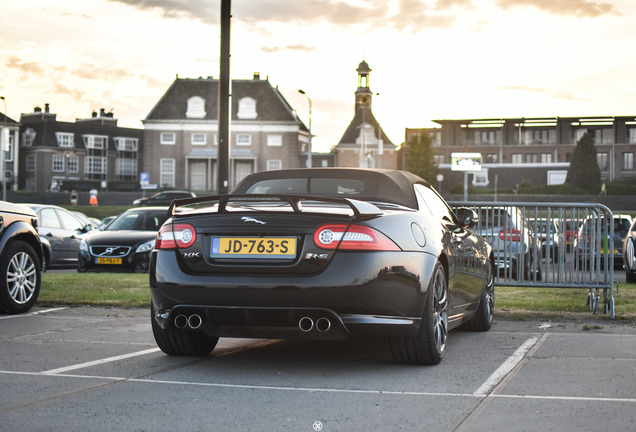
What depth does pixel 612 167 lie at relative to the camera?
4289 inches

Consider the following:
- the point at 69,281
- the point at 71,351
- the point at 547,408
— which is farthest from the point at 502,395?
the point at 69,281

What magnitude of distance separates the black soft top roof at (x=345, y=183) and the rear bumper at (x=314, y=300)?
881 mm

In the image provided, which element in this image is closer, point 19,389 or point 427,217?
point 19,389

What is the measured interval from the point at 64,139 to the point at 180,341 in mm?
113990

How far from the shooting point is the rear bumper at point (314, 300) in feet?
18.7

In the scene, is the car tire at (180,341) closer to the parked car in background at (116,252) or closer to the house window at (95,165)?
the parked car in background at (116,252)

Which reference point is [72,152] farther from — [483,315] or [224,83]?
[483,315]

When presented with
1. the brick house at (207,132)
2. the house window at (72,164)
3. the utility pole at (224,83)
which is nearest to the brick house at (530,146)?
the brick house at (207,132)

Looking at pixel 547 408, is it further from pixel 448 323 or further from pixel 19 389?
pixel 19 389

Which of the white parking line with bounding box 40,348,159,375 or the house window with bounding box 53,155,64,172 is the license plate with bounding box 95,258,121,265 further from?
the house window with bounding box 53,155,64,172

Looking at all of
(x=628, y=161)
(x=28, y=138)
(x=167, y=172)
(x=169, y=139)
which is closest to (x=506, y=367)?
(x=169, y=139)

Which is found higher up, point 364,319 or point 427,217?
point 427,217

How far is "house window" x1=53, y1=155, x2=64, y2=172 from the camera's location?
112312 millimetres

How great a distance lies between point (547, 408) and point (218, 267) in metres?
2.31
